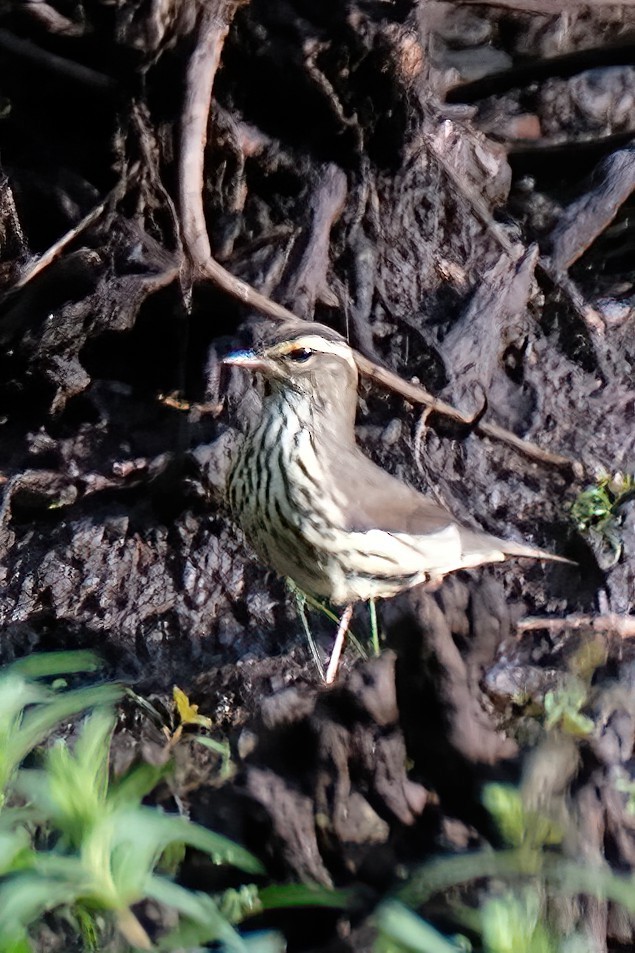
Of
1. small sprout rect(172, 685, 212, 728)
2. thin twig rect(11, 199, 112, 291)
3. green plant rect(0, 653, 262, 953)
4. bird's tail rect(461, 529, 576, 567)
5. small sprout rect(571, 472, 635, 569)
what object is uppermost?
thin twig rect(11, 199, 112, 291)

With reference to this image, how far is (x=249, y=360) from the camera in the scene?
3469 mm

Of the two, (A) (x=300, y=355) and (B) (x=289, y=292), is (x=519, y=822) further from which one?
(B) (x=289, y=292)

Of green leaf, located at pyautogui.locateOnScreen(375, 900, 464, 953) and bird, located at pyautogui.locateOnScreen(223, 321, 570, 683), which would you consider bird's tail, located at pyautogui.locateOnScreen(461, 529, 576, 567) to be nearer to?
bird, located at pyautogui.locateOnScreen(223, 321, 570, 683)

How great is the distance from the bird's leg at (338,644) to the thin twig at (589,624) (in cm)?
62

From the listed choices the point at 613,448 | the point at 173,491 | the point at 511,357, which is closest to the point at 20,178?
the point at 173,491

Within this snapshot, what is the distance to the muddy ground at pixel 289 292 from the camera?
3850mm

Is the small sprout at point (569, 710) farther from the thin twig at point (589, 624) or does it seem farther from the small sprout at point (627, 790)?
the thin twig at point (589, 624)

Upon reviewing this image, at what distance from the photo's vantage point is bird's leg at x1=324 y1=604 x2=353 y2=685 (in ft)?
11.1

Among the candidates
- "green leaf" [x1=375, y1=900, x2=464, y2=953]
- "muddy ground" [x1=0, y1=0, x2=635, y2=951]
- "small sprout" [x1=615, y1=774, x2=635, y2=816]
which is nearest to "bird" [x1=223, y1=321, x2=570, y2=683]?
"muddy ground" [x1=0, y1=0, x2=635, y2=951]

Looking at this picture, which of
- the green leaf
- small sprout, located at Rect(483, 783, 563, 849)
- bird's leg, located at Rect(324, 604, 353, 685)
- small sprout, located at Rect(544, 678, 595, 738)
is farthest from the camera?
bird's leg, located at Rect(324, 604, 353, 685)

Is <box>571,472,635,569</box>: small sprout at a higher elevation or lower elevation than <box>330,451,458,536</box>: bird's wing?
higher

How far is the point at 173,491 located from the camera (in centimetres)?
417

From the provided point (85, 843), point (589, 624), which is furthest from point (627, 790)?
point (85, 843)

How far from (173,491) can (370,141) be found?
1.86m
